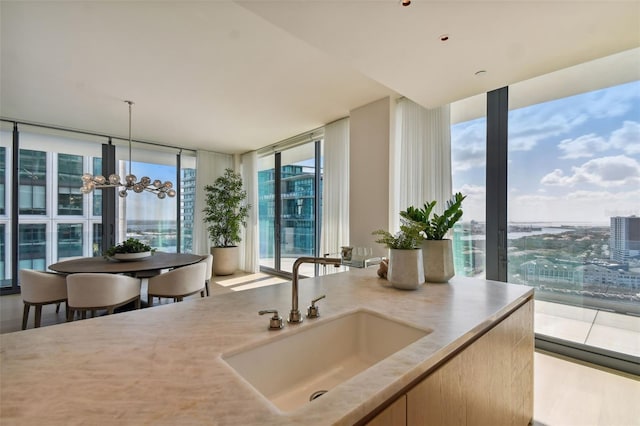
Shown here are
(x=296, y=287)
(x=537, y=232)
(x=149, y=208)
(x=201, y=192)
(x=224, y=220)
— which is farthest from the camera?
(x=201, y=192)

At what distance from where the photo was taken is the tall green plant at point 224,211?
603cm

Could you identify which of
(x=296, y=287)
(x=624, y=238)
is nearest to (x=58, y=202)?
(x=296, y=287)

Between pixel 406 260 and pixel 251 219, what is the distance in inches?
214

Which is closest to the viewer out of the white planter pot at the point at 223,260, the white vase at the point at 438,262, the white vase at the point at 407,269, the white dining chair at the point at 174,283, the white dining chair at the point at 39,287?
the white vase at the point at 407,269

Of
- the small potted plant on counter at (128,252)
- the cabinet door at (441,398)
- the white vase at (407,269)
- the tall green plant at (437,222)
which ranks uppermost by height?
the tall green plant at (437,222)

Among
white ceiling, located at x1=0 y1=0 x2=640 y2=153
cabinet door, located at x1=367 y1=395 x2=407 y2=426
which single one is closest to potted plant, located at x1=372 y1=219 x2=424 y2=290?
cabinet door, located at x1=367 y1=395 x2=407 y2=426

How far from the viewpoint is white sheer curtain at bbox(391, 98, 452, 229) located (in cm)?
318

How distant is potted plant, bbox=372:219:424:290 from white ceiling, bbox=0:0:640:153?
1403 millimetres

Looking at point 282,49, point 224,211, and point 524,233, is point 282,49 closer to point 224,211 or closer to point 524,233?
point 524,233

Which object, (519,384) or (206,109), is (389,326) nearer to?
(519,384)

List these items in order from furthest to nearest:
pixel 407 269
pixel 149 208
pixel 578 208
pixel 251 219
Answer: pixel 251 219, pixel 149 208, pixel 578 208, pixel 407 269

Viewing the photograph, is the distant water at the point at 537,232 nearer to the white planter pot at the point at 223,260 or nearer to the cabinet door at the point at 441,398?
the cabinet door at the point at 441,398

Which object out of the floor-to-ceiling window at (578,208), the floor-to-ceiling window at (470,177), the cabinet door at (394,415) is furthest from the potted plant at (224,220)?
the cabinet door at (394,415)

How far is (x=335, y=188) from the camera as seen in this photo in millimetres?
4383
